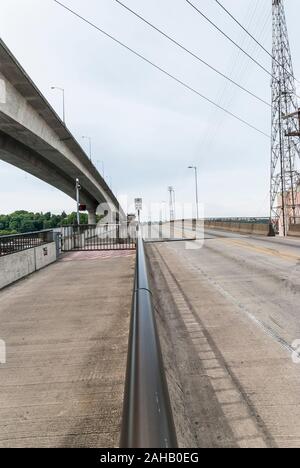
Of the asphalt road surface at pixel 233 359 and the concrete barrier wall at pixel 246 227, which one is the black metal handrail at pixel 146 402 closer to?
the asphalt road surface at pixel 233 359

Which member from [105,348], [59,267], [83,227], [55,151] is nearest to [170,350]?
[105,348]

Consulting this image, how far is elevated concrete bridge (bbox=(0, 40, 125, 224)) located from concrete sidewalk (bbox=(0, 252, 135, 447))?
921cm

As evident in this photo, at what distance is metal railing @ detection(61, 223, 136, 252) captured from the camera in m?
22.0

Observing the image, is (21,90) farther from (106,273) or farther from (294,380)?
(294,380)

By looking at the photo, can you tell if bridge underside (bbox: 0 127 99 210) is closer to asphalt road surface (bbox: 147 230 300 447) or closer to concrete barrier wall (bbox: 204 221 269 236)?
asphalt road surface (bbox: 147 230 300 447)

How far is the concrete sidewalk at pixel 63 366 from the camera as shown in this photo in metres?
3.36

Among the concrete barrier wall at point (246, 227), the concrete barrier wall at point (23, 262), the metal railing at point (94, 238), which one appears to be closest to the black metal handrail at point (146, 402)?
the concrete barrier wall at point (23, 262)

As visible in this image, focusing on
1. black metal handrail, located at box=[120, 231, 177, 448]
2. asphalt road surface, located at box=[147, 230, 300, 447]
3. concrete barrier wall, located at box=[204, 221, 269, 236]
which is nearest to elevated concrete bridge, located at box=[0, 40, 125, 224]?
asphalt road surface, located at box=[147, 230, 300, 447]

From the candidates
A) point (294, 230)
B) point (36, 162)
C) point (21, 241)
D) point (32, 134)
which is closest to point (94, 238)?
point (36, 162)

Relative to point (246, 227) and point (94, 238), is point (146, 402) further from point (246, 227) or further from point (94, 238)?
point (246, 227)

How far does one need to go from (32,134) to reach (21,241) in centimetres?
854

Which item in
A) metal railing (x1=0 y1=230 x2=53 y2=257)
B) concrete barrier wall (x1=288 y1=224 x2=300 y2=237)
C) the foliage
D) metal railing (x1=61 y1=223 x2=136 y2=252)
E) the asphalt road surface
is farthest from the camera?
the foliage
